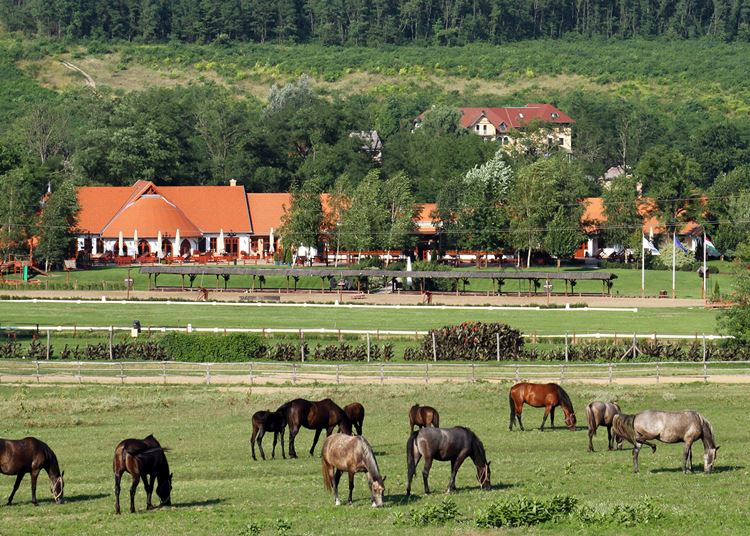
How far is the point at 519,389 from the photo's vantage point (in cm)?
3994

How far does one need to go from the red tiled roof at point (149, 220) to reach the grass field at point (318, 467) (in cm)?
7775

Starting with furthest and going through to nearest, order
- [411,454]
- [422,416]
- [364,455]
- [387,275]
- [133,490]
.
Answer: [387,275]
[422,416]
[411,454]
[133,490]
[364,455]

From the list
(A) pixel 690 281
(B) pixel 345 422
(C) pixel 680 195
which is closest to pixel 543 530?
(B) pixel 345 422

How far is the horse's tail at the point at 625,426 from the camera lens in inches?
1271

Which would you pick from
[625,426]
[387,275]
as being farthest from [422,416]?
[387,275]

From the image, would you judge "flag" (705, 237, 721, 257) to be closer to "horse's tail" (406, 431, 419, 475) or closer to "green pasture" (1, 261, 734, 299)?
"green pasture" (1, 261, 734, 299)

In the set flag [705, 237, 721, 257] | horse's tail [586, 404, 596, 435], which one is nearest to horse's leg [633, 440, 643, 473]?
horse's tail [586, 404, 596, 435]

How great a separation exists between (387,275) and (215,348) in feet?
124

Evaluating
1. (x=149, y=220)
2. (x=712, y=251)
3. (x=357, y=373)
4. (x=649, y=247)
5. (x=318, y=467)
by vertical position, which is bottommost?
(x=318, y=467)

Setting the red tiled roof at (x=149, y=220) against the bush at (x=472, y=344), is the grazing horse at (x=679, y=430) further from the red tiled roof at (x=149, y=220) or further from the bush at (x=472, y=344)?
the red tiled roof at (x=149, y=220)

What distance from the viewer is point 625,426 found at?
32.8 metres

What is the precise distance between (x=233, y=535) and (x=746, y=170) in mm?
131127

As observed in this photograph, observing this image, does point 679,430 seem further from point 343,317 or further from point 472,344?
point 343,317

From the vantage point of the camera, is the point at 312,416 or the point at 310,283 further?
the point at 310,283
